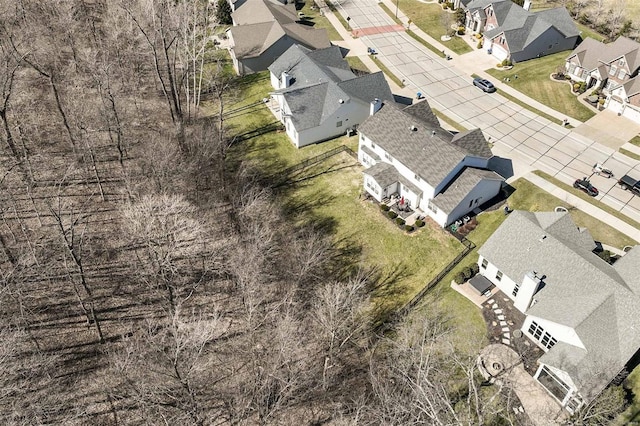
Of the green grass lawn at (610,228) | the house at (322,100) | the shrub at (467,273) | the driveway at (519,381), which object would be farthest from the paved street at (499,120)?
the driveway at (519,381)

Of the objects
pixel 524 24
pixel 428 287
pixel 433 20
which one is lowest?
pixel 428 287

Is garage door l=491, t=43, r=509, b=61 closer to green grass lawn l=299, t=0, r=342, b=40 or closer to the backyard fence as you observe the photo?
green grass lawn l=299, t=0, r=342, b=40

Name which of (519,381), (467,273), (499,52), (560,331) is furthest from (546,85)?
(519,381)

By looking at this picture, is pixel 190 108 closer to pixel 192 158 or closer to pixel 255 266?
pixel 192 158

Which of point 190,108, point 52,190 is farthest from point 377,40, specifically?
point 52,190

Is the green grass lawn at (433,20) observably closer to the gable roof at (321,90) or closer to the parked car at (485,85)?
the parked car at (485,85)

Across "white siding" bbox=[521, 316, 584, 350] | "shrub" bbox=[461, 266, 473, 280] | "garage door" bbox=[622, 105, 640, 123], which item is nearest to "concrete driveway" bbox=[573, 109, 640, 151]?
"garage door" bbox=[622, 105, 640, 123]

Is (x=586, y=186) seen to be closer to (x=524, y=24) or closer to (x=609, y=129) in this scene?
(x=609, y=129)
